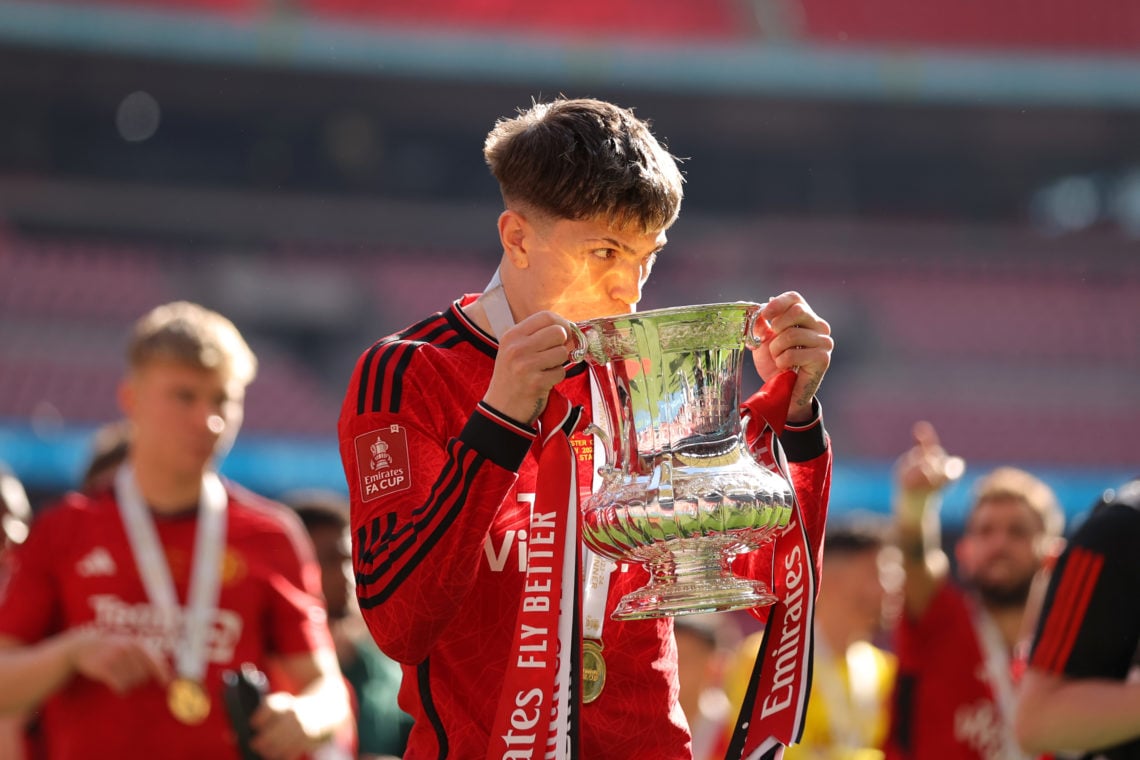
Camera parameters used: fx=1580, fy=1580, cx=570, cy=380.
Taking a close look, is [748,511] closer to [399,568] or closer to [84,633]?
[399,568]

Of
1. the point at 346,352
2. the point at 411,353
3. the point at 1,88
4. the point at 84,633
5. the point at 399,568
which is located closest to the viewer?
the point at 399,568

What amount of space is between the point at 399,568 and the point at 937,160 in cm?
2312

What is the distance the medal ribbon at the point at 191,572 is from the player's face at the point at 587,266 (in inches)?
71.0

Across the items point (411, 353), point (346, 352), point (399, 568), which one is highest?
point (346, 352)

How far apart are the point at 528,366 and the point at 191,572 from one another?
2020mm

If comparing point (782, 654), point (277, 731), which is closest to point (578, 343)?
point (782, 654)

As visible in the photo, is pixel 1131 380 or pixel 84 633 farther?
pixel 1131 380

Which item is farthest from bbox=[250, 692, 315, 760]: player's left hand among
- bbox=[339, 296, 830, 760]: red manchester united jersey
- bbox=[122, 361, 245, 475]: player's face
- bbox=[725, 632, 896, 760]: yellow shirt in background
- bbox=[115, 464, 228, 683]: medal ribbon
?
bbox=[725, 632, 896, 760]: yellow shirt in background

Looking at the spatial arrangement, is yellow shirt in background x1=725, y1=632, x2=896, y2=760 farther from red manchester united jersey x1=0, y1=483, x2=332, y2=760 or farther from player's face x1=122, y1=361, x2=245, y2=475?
player's face x1=122, y1=361, x2=245, y2=475

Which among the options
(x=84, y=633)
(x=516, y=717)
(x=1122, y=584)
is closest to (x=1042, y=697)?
(x=1122, y=584)

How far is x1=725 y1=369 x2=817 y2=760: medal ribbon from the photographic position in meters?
1.90

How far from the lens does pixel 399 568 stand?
5.61 ft

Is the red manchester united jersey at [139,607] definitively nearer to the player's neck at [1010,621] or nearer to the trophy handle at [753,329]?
the trophy handle at [753,329]

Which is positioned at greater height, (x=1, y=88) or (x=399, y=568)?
(x=1, y=88)
